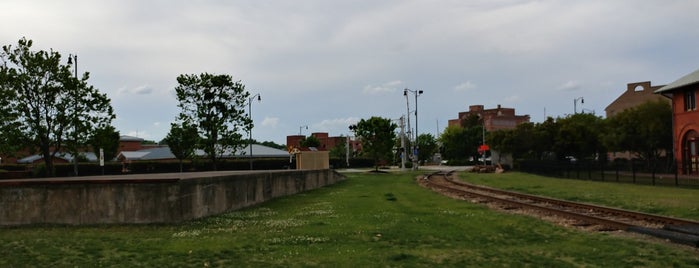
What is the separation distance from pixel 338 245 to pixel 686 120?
129 feet

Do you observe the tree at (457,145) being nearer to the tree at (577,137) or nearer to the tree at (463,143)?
A: the tree at (463,143)

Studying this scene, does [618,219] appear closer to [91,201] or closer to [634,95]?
[91,201]

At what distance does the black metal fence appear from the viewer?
104 ft

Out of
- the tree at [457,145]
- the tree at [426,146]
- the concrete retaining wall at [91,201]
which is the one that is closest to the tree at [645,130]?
the concrete retaining wall at [91,201]

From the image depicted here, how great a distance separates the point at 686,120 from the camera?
41.7 m

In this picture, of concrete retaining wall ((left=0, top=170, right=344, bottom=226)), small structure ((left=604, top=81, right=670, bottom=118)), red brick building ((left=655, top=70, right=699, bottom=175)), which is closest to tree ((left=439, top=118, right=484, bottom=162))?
small structure ((left=604, top=81, right=670, bottom=118))

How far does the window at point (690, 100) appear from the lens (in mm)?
40719

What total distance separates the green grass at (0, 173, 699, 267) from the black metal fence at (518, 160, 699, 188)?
20.3 metres

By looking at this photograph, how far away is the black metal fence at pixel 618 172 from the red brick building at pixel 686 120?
8.23 feet

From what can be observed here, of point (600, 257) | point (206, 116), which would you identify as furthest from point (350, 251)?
point (206, 116)

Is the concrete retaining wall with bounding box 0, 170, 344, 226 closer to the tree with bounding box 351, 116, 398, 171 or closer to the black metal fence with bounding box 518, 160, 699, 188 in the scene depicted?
the black metal fence with bounding box 518, 160, 699, 188

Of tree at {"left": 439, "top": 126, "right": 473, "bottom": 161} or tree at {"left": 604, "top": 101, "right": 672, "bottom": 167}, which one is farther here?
tree at {"left": 439, "top": 126, "right": 473, "bottom": 161}

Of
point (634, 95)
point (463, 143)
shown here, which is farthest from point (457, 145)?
point (634, 95)

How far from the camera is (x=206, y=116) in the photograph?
39781mm
